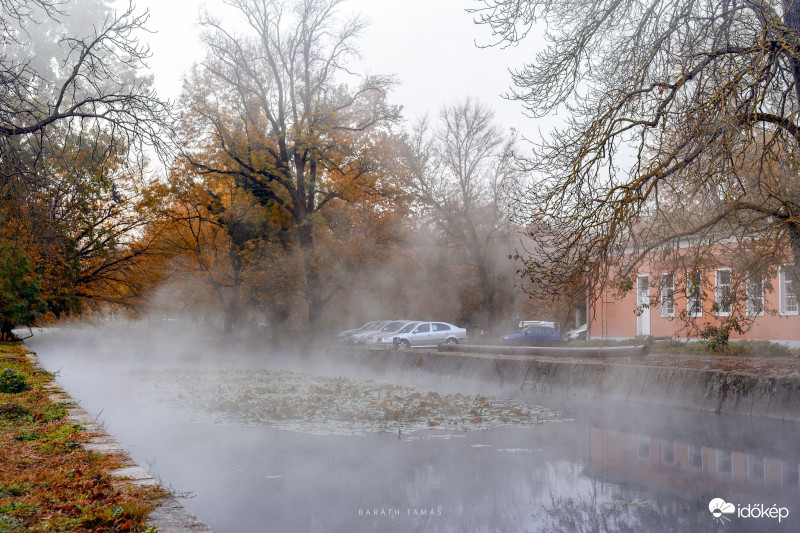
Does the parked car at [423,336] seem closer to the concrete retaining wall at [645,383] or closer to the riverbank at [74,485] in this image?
the concrete retaining wall at [645,383]

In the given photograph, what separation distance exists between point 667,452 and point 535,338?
27397 millimetres

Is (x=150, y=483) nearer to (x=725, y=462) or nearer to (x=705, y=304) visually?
(x=725, y=462)

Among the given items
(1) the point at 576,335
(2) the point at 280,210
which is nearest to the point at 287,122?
(2) the point at 280,210

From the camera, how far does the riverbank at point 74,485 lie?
4863 mm

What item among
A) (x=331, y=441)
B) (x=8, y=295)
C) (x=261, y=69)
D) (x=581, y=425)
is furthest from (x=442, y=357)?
(x=261, y=69)

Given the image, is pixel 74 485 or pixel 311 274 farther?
pixel 311 274

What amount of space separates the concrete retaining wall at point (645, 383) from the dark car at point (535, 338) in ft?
42.3

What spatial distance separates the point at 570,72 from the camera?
13000mm

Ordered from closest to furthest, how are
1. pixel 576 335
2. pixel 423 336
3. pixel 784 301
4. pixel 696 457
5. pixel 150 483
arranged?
1. pixel 150 483
2. pixel 696 457
3. pixel 784 301
4. pixel 423 336
5. pixel 576 335

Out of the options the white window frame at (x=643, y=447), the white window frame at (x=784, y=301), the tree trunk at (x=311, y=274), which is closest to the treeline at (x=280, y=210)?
the tree trunk at (x=311, y=274)

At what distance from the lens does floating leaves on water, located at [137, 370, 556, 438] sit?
12.6 meters

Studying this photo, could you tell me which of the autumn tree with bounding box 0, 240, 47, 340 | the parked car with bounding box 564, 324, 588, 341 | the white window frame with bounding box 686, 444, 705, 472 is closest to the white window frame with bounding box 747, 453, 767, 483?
the white window frame with bounding box 686, 444, 705, 472

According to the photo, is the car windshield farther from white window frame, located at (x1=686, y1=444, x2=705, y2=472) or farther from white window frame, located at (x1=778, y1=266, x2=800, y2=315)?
white window frame, located at (x1=686, y1=444, x2=705, y2=472)

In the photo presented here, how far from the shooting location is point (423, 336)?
122ft
